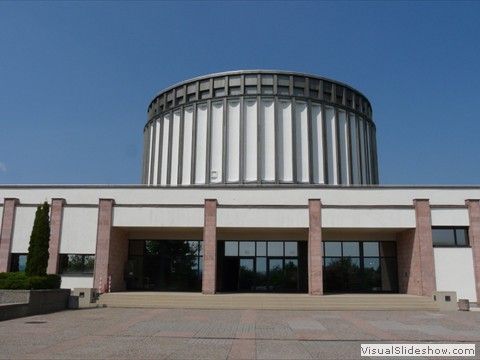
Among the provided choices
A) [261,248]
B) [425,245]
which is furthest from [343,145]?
[425,245]

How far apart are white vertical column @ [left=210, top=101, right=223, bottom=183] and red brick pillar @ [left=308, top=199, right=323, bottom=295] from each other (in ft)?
32.9

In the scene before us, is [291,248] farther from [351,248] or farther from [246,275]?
[351,248]

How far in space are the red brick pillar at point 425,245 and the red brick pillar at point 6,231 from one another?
2444cm

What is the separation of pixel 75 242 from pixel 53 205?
278 centimetres

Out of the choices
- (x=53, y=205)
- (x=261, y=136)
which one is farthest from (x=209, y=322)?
(x=261, y=136)

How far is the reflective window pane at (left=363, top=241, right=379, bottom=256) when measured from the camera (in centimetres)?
2966

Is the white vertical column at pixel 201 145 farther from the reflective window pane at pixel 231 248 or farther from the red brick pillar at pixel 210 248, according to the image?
the red brick pillar at pixel 210 248

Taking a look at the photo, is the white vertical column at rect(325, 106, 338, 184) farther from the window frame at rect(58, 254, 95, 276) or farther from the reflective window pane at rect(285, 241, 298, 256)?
the window frame at rect(58, 254, 95, 276)

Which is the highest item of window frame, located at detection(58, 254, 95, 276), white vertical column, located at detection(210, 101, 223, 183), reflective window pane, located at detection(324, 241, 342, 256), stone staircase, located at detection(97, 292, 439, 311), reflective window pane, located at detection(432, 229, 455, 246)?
white vertical column, located at detection(210, 101, 223, 183)

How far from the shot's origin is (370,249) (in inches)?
1170

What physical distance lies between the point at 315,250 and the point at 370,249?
20.2 ft

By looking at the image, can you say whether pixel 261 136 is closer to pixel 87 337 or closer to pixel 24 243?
pixel 24 243

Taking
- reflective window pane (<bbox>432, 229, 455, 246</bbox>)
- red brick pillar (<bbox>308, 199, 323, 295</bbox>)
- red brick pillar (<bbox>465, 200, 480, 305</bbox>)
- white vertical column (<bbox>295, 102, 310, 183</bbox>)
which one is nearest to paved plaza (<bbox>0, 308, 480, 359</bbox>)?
red brick pillar (<bbox>308, 199, 323, 295</bbox>)

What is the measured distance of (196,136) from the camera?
35.8 metres
